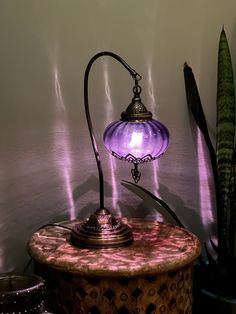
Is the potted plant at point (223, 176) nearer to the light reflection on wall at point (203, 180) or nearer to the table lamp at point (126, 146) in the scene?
the light reflection on wall at point (203, 180)

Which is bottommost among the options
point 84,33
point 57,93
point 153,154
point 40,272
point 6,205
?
point 40,272

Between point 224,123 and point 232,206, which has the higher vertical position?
point 224,123

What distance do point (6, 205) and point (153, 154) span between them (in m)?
0.59

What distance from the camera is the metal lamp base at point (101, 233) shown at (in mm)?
1712

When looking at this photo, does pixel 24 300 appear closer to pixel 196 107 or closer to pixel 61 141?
pixel 61 141

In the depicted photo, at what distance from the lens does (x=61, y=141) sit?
2.05 meters

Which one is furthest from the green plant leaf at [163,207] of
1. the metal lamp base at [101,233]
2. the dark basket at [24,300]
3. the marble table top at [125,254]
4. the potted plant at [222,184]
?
the dark basket at [24,300]

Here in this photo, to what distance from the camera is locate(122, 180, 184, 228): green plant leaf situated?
2.01 meters

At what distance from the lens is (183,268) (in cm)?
166

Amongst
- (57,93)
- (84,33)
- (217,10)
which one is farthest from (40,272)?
(217,10)

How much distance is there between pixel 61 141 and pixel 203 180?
56cm

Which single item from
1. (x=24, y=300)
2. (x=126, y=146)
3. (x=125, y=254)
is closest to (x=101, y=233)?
(x=125, y=254)

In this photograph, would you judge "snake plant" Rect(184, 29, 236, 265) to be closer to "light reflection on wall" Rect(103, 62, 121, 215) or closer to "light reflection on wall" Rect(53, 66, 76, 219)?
"light reflection on wall" Rect(103, 62, 121, 215)

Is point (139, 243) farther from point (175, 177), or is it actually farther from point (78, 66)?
point (78, 66)
